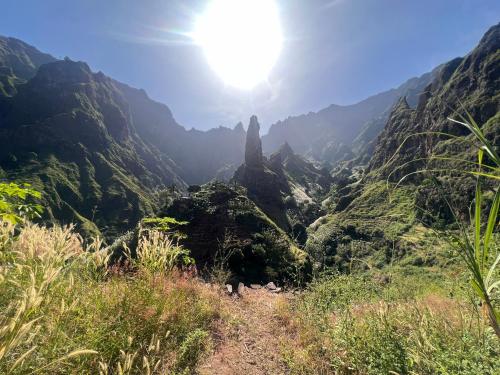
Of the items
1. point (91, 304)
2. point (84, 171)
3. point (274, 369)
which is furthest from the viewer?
point (84, 171)

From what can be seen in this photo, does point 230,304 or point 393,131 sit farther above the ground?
point 393,131

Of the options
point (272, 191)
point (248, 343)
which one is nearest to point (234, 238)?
point (248, 343)

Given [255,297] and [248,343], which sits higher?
[248,343]

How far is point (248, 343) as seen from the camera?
6352 mm

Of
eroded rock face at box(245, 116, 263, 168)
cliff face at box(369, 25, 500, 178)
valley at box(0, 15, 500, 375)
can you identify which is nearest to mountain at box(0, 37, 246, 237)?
eroded rock face at box(245, 116, 263, 168)

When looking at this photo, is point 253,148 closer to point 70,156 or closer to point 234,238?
point 70,156

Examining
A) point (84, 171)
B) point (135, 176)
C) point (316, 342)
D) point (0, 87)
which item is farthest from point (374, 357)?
point (0, 87)

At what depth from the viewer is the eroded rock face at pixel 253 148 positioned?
13754 centimetres

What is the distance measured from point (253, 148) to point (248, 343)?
5521 inches

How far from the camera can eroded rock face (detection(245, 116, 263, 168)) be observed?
137538 mm

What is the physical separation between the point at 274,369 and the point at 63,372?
135 inches

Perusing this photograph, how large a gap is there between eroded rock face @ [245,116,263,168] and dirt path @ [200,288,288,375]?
4970 inches

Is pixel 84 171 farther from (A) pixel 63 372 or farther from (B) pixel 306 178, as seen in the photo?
(A) pixel 63 372

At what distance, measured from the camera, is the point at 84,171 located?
146 metres
